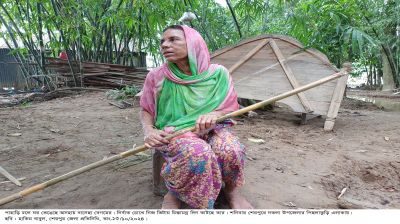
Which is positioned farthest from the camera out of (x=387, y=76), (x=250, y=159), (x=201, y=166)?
(x=387, y=76)

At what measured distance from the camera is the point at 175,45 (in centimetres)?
186

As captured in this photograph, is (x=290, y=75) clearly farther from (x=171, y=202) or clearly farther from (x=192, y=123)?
(x=171, y=202)

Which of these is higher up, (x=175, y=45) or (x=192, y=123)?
(x=175, y=45)

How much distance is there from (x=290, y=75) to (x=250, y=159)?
5.78ft

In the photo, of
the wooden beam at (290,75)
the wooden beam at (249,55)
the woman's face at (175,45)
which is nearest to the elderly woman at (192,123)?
the woman's face at (175,45)

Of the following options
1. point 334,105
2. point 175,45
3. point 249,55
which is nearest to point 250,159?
point 175,45

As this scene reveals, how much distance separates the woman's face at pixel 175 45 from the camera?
6.09ft

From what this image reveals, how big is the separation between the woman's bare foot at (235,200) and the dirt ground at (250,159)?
0.40 ft

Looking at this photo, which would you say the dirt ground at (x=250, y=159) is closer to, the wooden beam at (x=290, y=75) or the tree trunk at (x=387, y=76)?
the wooden beam at (x=290, y=75)

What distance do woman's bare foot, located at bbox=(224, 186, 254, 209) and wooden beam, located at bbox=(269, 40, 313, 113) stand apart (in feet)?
8.03

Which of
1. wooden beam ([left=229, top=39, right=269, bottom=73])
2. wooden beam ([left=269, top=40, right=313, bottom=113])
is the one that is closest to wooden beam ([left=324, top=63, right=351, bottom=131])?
wooden beam ([left=269, top=40, right=313, bottom=113])

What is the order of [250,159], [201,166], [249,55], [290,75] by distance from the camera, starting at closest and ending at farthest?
1. [201,166]
2. [250,159]
3. [290,75]
4. [249,55]

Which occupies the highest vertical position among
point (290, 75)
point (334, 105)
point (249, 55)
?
point (249, 55)

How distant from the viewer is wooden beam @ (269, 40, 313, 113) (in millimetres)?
4129
